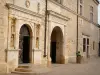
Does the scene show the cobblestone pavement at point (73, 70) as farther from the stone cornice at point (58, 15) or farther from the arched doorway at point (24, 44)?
the stone cornice at point (58, 15)

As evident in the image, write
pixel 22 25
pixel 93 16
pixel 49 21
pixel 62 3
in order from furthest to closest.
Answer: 1. pixel 93 16
2. pixel 62 3
3. pixel 49 21
4. pixel 22 25

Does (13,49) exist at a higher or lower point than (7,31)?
lower

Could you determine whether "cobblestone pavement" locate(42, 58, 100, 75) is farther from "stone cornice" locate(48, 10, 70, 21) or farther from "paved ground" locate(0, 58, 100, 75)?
"stone cornice" locate(48, 10, 70, 21)

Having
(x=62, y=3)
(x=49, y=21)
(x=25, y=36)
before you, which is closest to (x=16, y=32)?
(x=25, y=36)

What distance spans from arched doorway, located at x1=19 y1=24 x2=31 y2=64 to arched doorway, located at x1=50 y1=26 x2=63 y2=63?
4.74 metres

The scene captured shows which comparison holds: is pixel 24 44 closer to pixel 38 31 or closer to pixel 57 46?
pixel 38 31

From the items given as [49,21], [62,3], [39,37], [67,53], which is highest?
[62,3]

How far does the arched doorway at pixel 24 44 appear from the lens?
45.1ft

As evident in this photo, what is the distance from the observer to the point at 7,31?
39.2ft

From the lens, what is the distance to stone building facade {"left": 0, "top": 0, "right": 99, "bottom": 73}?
11929mm

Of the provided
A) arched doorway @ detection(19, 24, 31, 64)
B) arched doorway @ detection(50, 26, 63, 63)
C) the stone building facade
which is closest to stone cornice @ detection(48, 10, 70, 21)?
the stone building facade

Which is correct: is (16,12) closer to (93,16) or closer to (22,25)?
(22,25)

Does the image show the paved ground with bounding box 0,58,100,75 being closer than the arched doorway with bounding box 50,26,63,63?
Yes

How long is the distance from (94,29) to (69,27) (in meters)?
10.7
